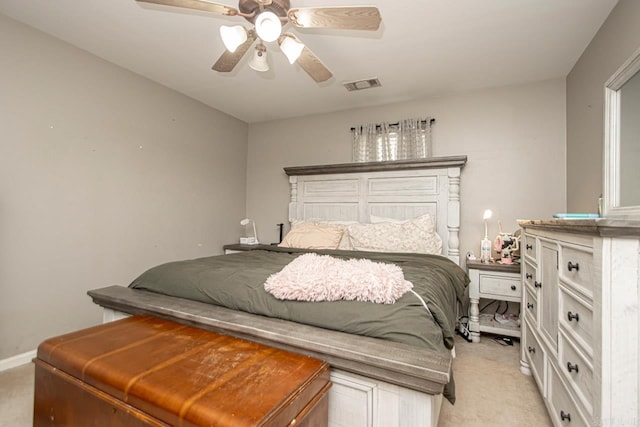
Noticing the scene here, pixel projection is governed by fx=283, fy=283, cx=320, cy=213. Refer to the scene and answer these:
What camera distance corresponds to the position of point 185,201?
3.26m

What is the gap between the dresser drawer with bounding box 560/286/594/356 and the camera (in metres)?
0.97

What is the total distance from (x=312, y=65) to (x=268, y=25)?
0.52 m

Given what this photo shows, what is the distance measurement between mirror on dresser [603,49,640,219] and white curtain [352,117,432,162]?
1482 millimetres

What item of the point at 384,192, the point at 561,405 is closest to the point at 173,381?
the point at 561,405

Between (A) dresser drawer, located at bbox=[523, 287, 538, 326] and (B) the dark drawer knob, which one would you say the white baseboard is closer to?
(B) the dark drawer knob

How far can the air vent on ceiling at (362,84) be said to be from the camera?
283cm

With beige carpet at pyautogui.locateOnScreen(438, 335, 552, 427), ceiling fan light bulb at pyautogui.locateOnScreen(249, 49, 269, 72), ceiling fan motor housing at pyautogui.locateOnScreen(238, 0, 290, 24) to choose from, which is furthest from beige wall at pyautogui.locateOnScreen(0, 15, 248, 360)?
beige carpet at pyautogui.locateOnScreen(438, 335, 552, 427)

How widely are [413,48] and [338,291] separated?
2.08 meters

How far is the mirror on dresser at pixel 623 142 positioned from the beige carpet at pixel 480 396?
119 centimetres

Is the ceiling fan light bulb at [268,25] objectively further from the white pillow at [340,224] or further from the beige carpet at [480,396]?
the beige carpet at [480,396]

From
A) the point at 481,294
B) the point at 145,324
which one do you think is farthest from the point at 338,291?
the point at 481,294

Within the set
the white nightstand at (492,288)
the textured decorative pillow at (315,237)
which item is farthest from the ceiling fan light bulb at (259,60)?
the white nightstand at (492,288)

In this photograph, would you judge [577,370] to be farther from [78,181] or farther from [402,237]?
[78,181]

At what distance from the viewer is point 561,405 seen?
1.26 metres
